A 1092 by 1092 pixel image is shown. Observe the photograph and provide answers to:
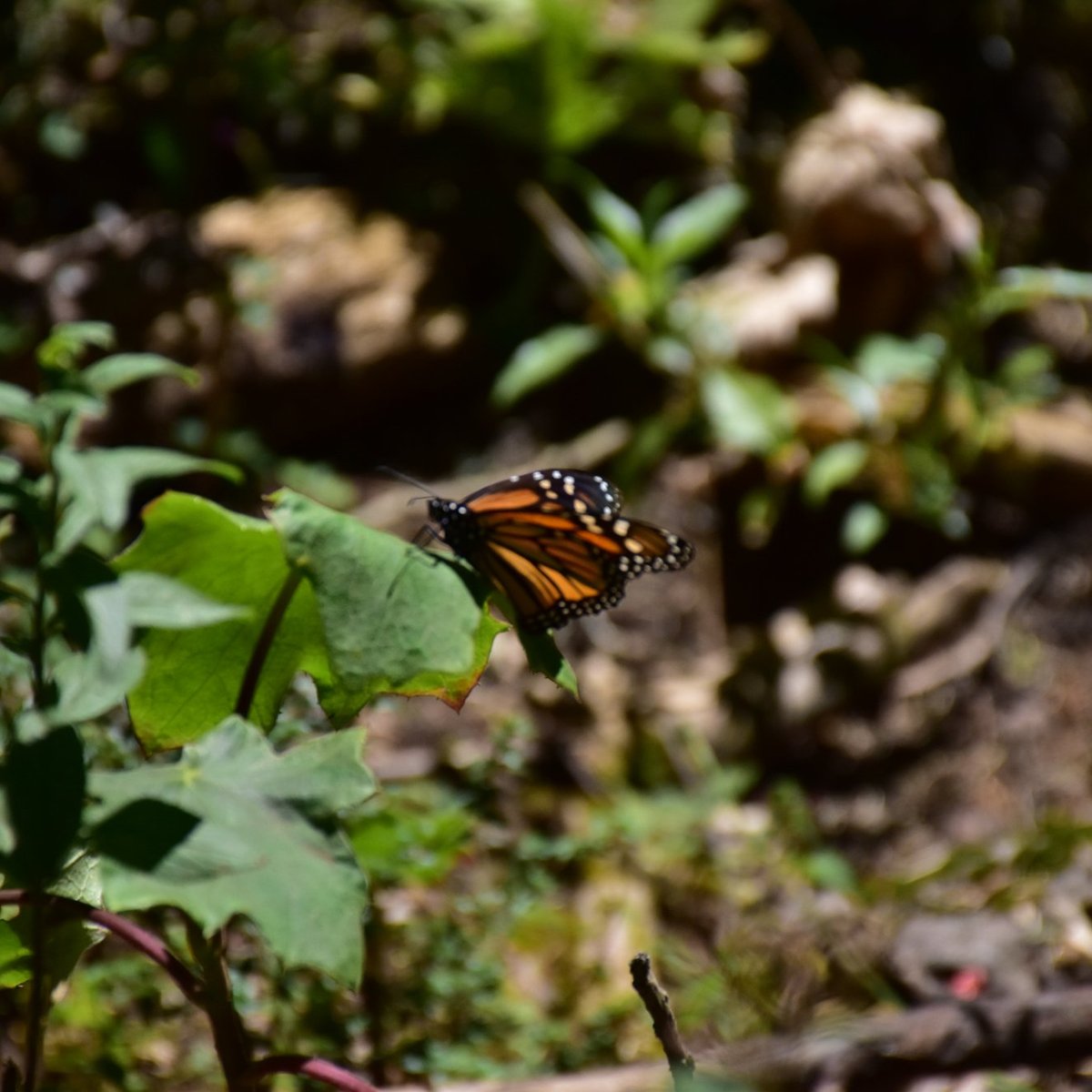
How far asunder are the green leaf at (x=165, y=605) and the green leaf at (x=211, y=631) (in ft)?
0.81

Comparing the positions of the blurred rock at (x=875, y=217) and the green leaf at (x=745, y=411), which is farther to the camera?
the blurred rock at (x=875, y=217)

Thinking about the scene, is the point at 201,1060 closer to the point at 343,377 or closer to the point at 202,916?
the point at 202,916

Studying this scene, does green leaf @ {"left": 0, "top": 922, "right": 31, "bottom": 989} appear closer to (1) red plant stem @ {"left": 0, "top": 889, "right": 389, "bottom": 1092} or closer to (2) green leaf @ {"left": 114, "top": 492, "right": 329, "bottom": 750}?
(1) red plant stem @ {"left": 0, "top": 889, "right": 389, "bottom": 1092}

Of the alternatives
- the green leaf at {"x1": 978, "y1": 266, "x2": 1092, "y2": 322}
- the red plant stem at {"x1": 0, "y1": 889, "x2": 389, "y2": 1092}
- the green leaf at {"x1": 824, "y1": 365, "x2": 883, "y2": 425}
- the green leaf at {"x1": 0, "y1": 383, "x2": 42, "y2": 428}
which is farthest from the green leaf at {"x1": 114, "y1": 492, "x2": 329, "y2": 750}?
the green leaf at {"x1": 978, "y1": 266, "x2": 1092, "y2": 322}

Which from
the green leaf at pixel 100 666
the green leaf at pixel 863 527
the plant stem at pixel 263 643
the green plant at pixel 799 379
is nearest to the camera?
the green leaf at pixel 100 666

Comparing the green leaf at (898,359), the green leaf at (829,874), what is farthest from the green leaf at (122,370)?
the green leaf at (898,359)

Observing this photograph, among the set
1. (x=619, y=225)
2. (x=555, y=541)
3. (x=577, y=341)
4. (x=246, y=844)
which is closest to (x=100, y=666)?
(x=246, y=844)

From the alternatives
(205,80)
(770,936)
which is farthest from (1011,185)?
(770,936)

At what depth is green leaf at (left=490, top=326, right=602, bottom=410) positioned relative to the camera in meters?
4.25

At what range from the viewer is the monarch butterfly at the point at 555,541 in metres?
1.75

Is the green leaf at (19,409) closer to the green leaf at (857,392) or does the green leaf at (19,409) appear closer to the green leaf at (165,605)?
the green leaf at (165,605)

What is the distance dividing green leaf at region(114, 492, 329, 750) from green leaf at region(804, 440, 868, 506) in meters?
2.87

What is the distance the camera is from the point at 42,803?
36.6 inches

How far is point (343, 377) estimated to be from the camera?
14.2 ft
